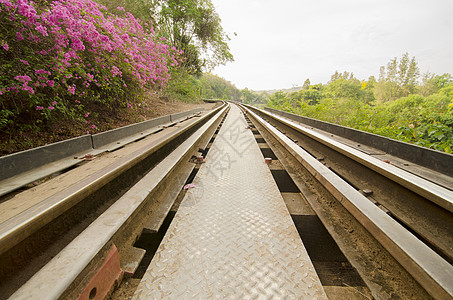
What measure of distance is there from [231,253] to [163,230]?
55 centimetres

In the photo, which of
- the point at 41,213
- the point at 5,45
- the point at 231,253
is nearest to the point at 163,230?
the point at 231,253

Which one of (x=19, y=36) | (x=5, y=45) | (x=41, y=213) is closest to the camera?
(x=41, y=213)

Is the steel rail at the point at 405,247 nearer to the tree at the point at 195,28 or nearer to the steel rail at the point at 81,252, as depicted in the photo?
the steel rail at the point at 81,252

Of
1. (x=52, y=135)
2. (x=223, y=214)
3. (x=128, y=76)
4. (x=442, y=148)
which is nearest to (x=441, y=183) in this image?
(x=223, y=214)

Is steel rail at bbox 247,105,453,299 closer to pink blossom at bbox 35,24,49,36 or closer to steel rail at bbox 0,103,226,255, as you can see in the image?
steel rail at bbox 0,103,226,255

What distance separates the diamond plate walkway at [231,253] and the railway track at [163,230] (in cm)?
10

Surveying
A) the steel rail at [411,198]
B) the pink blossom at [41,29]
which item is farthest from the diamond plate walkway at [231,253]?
the pink blossom at [41,29]

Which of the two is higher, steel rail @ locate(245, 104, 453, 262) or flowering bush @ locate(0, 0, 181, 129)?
flowering bush @ locate(0, 0, 181, 129)

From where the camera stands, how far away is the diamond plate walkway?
0.86 m

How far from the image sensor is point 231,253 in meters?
1.08

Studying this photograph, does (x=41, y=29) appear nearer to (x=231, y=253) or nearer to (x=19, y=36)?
(x=19, y=36)

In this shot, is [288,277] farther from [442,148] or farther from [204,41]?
[204,41]

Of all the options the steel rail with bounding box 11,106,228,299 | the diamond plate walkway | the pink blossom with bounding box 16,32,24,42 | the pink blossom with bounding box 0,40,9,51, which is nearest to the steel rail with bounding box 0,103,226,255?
the steel rail with bounding box 11,106,228,299

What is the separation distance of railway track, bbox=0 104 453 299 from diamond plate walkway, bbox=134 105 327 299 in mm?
103
